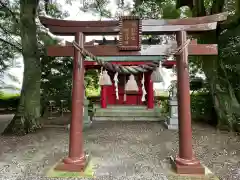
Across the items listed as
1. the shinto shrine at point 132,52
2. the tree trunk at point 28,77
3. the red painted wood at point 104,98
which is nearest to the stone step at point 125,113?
the red painted wood at point 104,98

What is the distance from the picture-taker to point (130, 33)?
15.0ft

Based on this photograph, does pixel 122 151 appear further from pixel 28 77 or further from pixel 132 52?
pixel 28 77

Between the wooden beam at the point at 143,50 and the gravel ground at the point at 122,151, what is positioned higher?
the wooden beam at the point at 143,50

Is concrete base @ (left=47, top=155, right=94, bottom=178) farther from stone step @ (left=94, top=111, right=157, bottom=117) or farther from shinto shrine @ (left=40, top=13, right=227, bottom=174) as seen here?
stone step @ (left=94, top=111, right=157, bottom=117)

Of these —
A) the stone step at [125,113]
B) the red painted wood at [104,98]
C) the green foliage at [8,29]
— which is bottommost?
the stone step at [125,113]

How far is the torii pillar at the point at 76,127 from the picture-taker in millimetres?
4343

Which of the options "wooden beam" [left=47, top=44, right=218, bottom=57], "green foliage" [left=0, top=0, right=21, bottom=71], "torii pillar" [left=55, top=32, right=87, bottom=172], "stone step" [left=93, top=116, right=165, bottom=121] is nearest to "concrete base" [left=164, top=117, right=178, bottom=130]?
"stone step" [left=93, top=116, right=165, bottom=121]

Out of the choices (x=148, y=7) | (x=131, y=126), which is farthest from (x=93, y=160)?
(x=148, y=7)

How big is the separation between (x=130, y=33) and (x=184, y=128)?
7.01 feet

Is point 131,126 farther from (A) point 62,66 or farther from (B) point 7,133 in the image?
(A) point 62,66

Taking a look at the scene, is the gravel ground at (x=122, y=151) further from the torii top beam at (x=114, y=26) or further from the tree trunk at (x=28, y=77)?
the torii top beam at (x=114, y=26)

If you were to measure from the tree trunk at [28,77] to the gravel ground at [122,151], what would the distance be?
0.58 m

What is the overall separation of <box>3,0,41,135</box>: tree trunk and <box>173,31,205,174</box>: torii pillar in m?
5.73

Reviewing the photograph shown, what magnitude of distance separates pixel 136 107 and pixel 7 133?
6.02m
